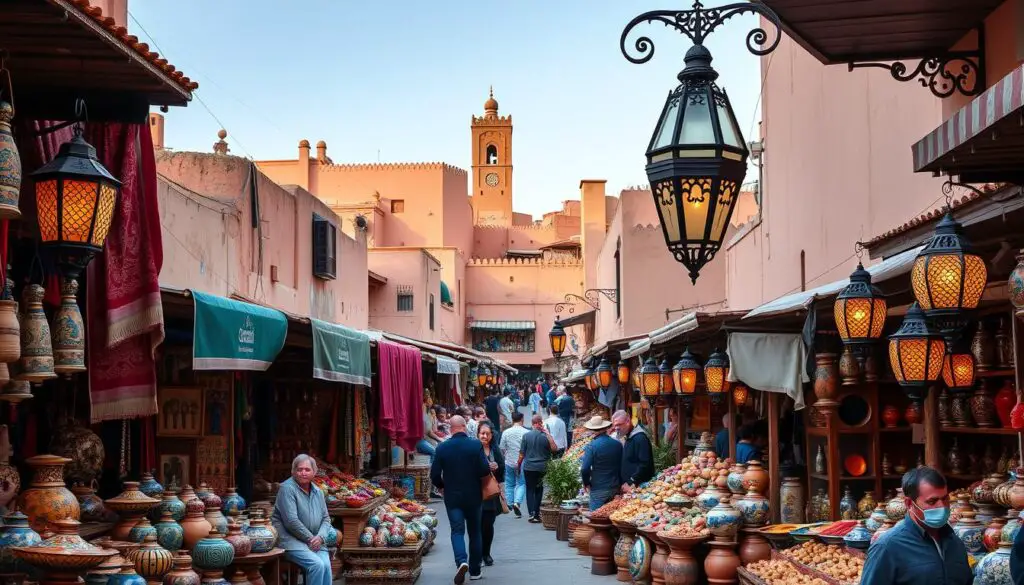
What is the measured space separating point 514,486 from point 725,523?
7213 millimetres

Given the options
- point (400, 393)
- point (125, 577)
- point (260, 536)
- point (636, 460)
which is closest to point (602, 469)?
point (636, 460)

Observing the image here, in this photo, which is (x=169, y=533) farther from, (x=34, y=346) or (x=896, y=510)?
(x=896, y=510)

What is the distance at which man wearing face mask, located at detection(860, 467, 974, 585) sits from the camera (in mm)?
4312

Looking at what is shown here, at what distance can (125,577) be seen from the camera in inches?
221

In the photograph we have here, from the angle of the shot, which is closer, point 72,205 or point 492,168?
point 72,205

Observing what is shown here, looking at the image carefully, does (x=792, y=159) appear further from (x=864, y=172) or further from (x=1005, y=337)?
(x=1005, y=337)

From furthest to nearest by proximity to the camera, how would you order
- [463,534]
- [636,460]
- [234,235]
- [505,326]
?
[505,326] < [234,235] < [636,460] < [463,534]

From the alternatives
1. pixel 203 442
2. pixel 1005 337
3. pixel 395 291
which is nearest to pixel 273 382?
pixel 203 442

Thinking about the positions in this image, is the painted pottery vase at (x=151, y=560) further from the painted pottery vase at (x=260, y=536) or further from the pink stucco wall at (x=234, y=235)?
the pink stucco wall at (x=234, y=235)

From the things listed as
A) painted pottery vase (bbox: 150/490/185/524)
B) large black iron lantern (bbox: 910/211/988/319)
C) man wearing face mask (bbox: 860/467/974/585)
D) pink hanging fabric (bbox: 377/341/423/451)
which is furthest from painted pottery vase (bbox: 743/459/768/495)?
man wearing face mask (bbox: 860/467/974/585)

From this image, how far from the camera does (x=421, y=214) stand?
169 feet

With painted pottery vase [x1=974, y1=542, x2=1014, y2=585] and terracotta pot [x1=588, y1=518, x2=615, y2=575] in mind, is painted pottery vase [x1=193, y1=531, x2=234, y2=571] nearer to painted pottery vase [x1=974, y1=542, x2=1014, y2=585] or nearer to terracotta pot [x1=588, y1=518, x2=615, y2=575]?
painted pottery vase [x1=974, y1=542, x2=1014, y2=585]

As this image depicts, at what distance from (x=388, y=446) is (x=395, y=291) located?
2035 cm

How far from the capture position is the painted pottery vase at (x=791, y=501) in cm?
921
